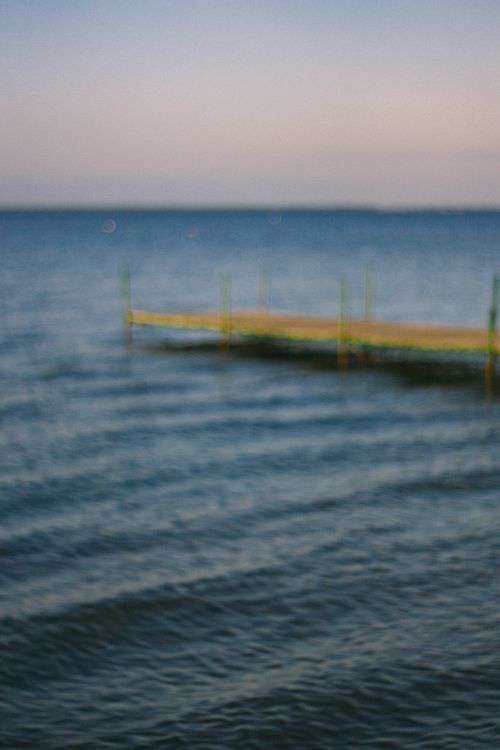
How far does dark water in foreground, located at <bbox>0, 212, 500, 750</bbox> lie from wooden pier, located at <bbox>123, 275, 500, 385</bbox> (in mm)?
1429

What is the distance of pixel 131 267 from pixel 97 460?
76971 millimetres

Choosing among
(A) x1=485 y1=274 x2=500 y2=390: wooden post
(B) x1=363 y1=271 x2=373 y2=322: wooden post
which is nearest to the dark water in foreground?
(A) x1=485 y1=274 x2=500 y2=390: wooden post

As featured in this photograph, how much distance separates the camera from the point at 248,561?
52.5 feet

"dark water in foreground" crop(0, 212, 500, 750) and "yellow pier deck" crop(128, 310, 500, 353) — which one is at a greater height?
"yellow pier deck" crop(128, 310, 500, 353)

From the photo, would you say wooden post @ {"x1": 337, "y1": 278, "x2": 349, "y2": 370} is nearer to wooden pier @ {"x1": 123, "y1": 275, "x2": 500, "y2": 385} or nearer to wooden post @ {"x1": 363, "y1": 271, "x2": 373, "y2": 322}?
wooden pier @ {"x1": 123, "y1": 275, "x2": 500, "y2": 385}

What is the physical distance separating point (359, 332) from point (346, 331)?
52 cm

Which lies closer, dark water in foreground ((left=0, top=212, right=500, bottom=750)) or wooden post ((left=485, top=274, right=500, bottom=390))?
→ dark water in foreground ((left=0, top=212, right=500, bottom=750))

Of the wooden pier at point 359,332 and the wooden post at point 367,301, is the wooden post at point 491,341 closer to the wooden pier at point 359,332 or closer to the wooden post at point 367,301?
the wooden pier at point 359,332

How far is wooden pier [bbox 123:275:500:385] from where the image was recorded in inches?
1240

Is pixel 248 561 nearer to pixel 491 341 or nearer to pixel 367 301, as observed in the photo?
pixel 491 341

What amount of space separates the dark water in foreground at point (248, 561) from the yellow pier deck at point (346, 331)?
4.74 feet

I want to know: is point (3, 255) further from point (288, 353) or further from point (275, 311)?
point (288, 353)

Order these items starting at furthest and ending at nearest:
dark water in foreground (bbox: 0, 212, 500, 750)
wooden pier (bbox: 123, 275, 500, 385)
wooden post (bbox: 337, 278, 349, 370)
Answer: wooden post (bbox: 337, 278, 349, 370)
wooden pier (bbox: 123, 275, 500, 385)
dark water in foreground (bbox: 0, 212, 500, 750)

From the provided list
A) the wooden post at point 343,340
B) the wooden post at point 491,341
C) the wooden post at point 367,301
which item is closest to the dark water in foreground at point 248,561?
the wooden post at point 491,341
